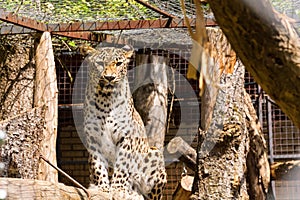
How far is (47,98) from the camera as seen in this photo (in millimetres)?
5336

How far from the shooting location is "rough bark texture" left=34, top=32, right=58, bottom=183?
5.15m

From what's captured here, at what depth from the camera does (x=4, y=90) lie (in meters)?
6.50

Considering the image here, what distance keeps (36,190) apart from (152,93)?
316 centimetres

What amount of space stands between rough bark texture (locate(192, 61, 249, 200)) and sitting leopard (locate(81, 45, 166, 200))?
1.78 ft

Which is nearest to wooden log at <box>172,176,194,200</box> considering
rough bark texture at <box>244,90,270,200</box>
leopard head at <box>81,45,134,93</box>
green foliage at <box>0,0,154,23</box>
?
rough bark texture at <box>244,90,270,200</box>

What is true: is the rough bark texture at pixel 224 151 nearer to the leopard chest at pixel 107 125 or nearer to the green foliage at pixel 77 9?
the leopard chest at pixel 107 125

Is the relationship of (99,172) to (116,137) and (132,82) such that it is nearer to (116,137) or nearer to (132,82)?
(116,137)

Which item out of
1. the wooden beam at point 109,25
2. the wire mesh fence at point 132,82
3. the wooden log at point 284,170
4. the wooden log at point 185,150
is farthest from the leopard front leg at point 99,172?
the wooden log at point 284,170

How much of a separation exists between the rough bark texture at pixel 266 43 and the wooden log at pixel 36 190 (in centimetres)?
221

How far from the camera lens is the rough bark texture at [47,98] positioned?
16.9 feet

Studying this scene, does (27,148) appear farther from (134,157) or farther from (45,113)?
(134,157)

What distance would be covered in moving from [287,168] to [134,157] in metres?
1.38

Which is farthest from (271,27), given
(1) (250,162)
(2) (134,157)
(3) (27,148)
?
(1) (250,162)

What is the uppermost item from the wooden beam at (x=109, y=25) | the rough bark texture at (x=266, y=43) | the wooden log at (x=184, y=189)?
the wooden beam at (x=109, y=25)
